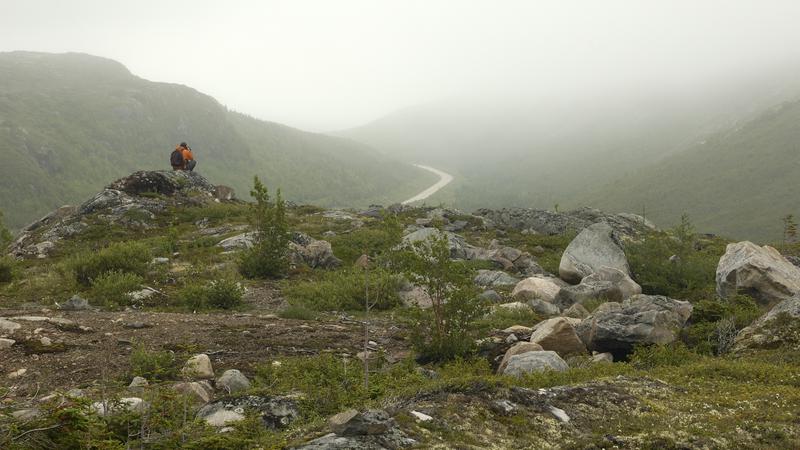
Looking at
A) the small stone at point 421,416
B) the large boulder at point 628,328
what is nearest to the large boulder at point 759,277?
the large boulder at point 628,328

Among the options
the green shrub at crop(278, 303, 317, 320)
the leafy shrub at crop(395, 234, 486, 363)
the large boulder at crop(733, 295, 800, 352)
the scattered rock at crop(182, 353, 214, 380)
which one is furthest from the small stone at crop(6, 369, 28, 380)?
the large boulder at crop(733, 295, 800, 352)

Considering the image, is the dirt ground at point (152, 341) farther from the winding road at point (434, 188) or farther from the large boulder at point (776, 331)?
the winding road at point (434, 188)

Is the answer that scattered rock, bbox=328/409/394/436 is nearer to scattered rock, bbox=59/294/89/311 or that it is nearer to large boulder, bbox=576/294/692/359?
large boulder, bbox=576/294/692/359

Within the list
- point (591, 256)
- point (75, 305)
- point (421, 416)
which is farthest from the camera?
point (591, 256)

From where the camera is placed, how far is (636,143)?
612 feet

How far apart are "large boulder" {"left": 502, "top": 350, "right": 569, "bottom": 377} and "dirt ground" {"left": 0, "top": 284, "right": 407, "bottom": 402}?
320 cm

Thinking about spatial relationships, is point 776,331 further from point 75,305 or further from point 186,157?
point 186,157

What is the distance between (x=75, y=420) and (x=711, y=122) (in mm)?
206462

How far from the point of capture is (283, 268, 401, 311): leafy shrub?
17.4 metres

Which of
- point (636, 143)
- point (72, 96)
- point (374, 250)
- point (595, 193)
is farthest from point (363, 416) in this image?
point (636, 143)

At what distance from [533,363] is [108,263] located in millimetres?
15432

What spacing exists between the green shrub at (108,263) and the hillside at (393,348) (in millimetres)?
85

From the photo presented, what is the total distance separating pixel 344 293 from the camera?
18.1 meters

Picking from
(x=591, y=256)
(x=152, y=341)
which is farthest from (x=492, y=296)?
(x=152, y=341)
